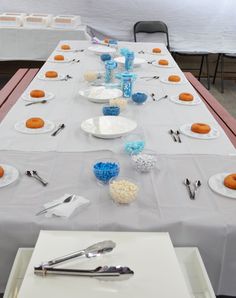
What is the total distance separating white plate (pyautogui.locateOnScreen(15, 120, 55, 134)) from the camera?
1.25 meters

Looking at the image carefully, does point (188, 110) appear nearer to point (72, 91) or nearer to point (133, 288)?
point (72, 91)

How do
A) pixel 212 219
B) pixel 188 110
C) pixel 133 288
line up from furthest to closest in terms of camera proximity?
pixel 188 110, pixel 212 219, pixel 133 288

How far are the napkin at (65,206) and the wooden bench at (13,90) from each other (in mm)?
751

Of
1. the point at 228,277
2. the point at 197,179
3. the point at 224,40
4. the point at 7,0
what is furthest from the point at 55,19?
the point at 228,277

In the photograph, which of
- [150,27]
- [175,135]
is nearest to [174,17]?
[150,27]

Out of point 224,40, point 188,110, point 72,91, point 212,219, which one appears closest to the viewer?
point 212,219

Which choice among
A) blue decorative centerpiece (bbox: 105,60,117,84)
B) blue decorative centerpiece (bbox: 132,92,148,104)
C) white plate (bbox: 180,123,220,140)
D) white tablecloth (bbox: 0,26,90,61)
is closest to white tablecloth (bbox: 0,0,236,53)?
white tablecloth (bbox: 0,26,90,61)

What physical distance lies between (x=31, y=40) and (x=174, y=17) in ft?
5.23

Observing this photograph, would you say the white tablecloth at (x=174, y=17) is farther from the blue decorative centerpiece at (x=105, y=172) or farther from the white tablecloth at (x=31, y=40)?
the blue decorative centerpiece at (x=105, y=172)

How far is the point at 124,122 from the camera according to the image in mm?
1312

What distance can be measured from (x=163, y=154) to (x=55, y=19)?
264cm

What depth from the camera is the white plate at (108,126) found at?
3.94 feet

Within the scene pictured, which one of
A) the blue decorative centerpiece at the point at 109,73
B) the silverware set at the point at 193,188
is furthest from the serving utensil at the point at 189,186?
the blue decorative centerpiece at the point at 109,73

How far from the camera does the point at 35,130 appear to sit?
1.26 metres
